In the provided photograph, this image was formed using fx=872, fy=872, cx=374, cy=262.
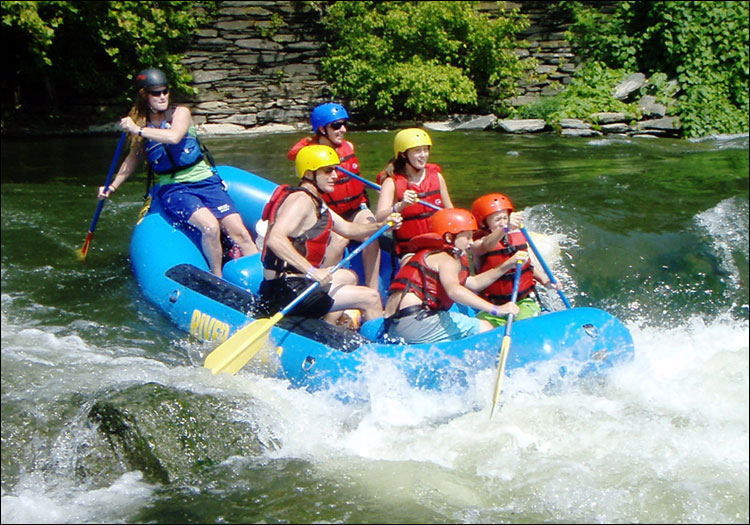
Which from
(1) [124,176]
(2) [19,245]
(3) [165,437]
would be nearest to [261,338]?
(3) [165,437]

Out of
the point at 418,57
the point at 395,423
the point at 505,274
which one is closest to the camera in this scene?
the point at 395,423

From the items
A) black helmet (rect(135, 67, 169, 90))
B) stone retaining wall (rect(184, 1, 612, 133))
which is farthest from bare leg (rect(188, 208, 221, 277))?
stone retaining wall (rect(184, 1, 612, 133))

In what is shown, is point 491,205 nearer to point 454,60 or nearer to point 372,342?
point 372,342

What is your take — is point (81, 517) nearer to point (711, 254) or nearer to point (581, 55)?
point (711, 254)

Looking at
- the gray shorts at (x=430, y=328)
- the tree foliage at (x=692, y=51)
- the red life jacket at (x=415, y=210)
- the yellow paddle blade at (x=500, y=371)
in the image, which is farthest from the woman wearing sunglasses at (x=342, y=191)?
the tree foliage at (x=692, y=51)

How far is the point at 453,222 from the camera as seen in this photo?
4656 mm

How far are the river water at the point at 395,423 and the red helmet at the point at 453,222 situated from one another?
2.69 feet

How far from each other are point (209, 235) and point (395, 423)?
216cm

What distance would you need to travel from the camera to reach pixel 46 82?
13.0 meters

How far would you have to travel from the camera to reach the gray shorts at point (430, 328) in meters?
4.76

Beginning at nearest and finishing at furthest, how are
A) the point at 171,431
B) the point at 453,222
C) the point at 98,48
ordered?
the point at 171,431, the point at 453,222, the point at 98,48

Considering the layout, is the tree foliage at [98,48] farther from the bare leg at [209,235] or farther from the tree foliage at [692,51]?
the tree foliage at [692,51]

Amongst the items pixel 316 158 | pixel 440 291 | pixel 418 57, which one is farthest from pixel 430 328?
pixel 418 57

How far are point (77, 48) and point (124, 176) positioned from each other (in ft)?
23.3
